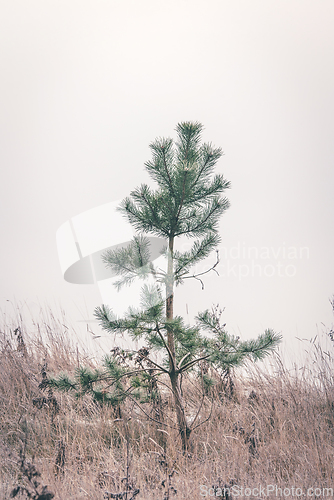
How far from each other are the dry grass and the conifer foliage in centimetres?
38

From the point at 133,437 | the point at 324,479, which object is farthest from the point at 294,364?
the point at 133,437

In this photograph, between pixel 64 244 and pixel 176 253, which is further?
pixel 64 244

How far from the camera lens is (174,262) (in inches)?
108

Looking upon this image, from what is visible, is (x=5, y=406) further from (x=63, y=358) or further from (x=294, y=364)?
(x=294, y=364)

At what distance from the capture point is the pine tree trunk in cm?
258

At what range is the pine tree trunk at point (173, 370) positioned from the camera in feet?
8.45

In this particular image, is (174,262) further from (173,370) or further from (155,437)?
(155,437)

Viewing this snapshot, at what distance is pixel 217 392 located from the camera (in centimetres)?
398

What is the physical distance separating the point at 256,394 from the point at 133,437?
4.89 ft
